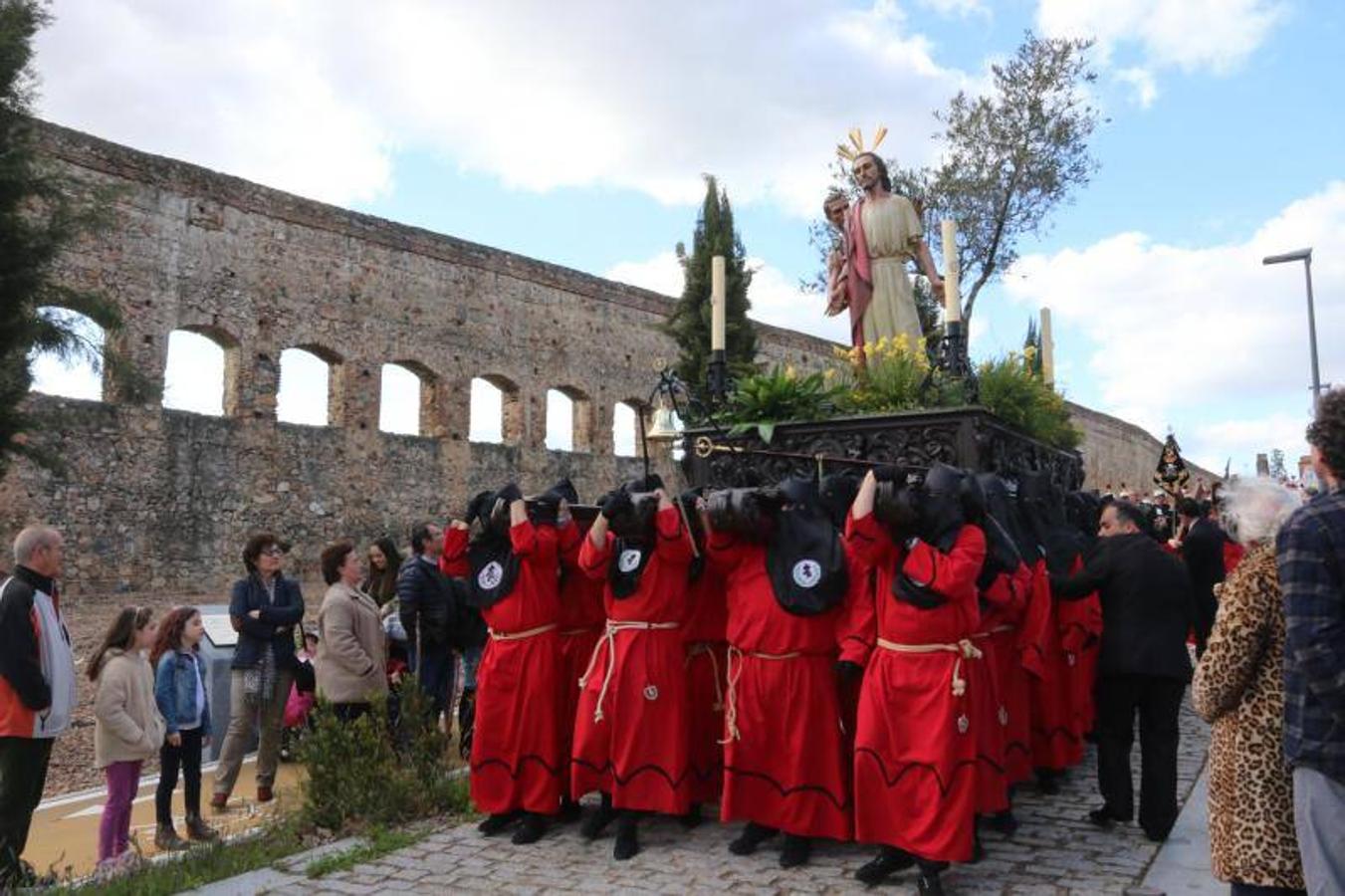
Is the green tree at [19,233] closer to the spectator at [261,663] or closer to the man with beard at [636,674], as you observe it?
the spectator at [261,663]

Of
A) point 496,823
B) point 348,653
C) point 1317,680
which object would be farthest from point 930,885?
point 348,653

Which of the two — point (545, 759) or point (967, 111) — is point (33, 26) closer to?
point (545, 759)

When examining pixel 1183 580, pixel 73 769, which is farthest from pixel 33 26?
pixel 1183 580

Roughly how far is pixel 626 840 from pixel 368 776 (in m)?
1.72

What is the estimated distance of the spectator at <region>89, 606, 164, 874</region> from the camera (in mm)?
5625

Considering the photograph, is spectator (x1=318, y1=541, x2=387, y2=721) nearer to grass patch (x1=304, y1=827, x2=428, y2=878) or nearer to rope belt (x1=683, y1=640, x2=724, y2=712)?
grass patch (x1=304, y1=827, x2=428, y2=878)

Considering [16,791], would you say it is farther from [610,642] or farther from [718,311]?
[718,311]

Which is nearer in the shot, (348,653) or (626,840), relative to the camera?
(626,840)

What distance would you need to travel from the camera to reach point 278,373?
16.5 m

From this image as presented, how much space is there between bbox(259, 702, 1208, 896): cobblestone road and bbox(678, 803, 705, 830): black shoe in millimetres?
56

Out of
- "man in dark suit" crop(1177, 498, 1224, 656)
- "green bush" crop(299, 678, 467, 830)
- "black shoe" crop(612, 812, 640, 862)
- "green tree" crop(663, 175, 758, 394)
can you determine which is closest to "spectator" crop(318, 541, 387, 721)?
"green bush" crop(299, 678, 467, 830)

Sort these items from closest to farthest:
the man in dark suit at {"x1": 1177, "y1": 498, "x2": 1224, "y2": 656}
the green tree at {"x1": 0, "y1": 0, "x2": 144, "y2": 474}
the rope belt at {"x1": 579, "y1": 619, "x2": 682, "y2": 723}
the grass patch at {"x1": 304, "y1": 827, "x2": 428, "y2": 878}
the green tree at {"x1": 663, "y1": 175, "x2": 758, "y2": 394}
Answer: the grass patch at {"x1": 304, "y1": 827, "x2": 428, "y2": 878}, the rope belt at {"x1": 579, "y1": 619, "x2": 682, "y2": 723}, the man in dark suit at {"x1": 1177, "y1": 498, "x2": 1224, "y2": 656}, the green tree at {"x1": 0, "y1": 0, "x2": 144, "y2": 474}, the green tree at {"x1": 663, "y1": 175, "x2": 758, "y2": 394}

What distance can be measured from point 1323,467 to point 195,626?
627 cm

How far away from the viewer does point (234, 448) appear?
15.7 meters
